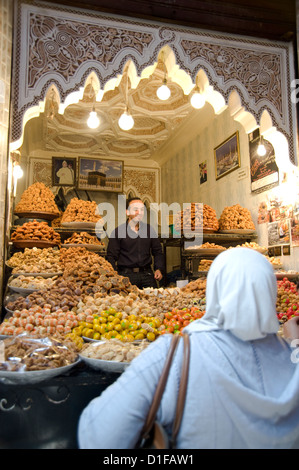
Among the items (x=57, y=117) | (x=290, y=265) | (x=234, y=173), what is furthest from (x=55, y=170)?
(x=290, y=265)

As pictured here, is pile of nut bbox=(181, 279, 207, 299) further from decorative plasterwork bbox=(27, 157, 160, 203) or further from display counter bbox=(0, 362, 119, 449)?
decorative plasterwork bbox=(27, 157, 160, 203)

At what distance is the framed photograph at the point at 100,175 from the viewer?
Answer: 9.74 m

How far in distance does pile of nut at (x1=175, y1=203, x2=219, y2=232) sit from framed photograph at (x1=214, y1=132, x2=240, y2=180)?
126cm

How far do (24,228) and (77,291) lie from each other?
5.25ft

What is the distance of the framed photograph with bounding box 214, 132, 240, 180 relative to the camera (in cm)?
634

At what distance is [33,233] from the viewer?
14.3ft

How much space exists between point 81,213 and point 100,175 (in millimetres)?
5183

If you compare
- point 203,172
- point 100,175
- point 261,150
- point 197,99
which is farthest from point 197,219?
point 100,175

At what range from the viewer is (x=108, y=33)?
3510 millimetres

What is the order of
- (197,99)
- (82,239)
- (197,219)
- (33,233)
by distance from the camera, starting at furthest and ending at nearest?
(197,219), (82,239), (33,233), (197,99)

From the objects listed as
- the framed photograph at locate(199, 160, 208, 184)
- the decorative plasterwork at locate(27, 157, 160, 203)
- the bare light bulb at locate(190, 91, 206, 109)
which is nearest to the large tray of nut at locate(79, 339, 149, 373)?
the bare light bulb at locate(190, 91, 206, 109)

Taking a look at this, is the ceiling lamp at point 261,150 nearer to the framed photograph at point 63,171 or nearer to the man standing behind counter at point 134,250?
the man standing behind counter at point 134,250

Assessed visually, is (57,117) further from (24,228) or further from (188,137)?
(24,228)

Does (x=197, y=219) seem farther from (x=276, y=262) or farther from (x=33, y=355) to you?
(x=33, y=355)
